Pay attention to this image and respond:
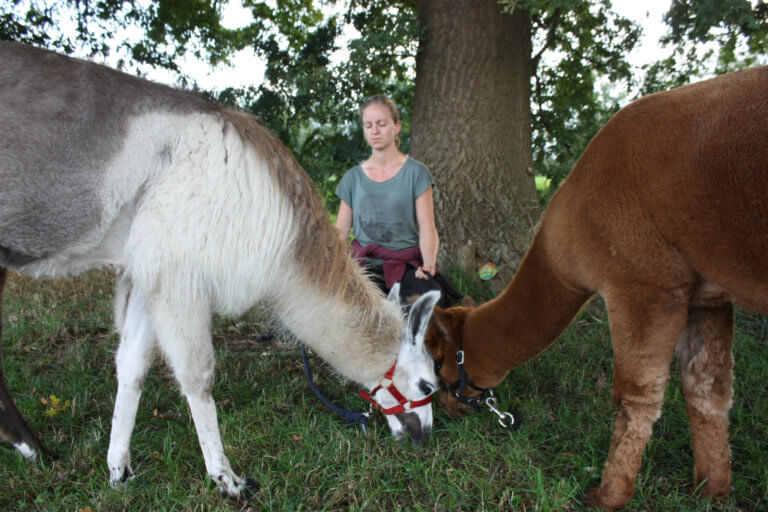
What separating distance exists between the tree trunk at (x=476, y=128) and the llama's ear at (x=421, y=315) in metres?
1.85

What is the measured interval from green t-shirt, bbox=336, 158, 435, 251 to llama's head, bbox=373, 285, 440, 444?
908 millimetres

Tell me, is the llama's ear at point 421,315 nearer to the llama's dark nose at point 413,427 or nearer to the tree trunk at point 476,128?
the llama's dark nose at point 413,427

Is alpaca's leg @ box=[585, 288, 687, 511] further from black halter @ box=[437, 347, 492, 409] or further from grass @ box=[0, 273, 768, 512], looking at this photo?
black halter @ box=[437, 347, 492, 409]

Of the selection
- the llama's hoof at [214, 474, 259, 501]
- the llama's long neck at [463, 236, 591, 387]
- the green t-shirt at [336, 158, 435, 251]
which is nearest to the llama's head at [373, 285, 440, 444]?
the llama's long neck at [463, 236, 591, 387]

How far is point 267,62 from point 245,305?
329 cm

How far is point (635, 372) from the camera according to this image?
197 cm

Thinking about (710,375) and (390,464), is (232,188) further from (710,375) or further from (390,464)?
(710,375)

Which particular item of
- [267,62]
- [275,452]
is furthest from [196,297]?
[267,62]

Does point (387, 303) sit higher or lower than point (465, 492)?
higher

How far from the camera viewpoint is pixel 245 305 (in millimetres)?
2348

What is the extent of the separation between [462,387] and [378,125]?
1.72 metres

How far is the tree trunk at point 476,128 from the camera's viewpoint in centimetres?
431

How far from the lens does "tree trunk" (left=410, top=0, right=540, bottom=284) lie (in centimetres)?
431

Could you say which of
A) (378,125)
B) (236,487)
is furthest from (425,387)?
(378,125)
